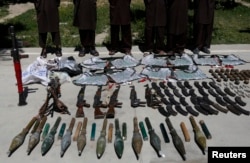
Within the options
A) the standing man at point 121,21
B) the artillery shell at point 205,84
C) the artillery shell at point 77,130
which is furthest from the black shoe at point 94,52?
the artillery shell at point 77,130

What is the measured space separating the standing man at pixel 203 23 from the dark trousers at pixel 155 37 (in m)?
0.82

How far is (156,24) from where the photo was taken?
792 cm

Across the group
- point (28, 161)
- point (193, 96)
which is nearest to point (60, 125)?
point (28, 161)

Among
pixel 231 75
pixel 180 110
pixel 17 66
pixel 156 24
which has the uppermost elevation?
pixel 156 24

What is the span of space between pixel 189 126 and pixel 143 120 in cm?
68

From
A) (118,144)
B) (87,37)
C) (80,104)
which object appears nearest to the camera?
(118,144)

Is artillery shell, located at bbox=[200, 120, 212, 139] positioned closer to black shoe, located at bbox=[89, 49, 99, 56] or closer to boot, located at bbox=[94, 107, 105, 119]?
boot, located at bbox=[94, 107, 105, 119]

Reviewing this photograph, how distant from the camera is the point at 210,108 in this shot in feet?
18.3

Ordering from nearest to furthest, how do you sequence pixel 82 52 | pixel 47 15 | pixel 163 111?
pixel 163 111
pixel 47 15
pixel 82 52

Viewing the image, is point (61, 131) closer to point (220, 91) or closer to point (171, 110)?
point (171, 110)

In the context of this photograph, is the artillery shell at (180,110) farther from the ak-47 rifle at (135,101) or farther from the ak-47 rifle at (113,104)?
the ak-47 rifle at (113,104)

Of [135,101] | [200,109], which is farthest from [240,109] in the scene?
[135,101]

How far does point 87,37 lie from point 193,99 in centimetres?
328

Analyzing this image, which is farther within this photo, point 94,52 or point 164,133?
point 94,52
